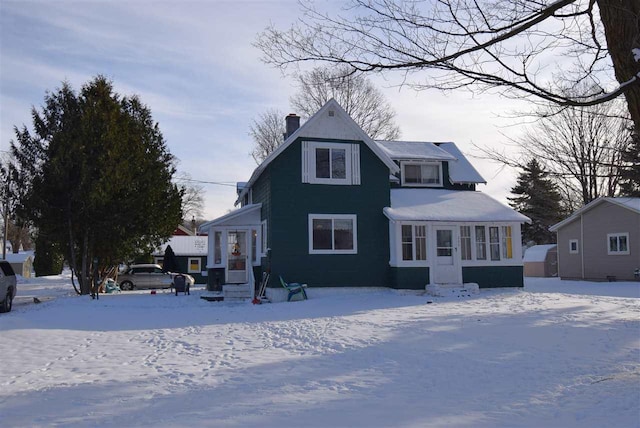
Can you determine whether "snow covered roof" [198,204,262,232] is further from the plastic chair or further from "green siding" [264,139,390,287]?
the plastic chair

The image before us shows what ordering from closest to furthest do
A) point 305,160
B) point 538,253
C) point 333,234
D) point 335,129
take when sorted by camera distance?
point 305,160 → point 333,234 → point 335,129 → point 538,253

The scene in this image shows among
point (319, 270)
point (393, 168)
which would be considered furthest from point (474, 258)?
point (319, 270)

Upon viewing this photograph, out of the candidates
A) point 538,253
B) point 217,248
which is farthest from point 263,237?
point 538,253

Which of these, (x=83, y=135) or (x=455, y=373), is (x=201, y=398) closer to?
(x=455, y=373)

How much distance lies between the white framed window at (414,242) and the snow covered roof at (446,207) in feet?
2.05

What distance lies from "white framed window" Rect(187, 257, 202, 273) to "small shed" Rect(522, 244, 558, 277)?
24.5 metres

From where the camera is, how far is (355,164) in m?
20.6

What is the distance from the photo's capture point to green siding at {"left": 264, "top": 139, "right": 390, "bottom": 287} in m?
19.7

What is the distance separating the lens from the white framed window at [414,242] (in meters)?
20.5

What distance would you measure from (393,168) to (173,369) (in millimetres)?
14019

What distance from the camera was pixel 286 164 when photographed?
65.4ft

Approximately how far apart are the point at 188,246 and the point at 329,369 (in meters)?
34.4

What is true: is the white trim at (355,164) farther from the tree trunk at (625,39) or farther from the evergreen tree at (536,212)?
the evergreen tree at (536,212)

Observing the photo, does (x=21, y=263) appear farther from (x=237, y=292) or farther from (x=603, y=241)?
(x=603, y=241)
